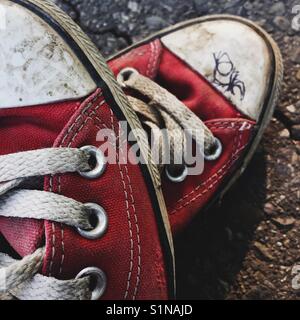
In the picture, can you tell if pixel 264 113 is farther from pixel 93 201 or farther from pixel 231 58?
pixel 93 201

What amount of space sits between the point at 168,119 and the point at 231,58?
0.87 feet

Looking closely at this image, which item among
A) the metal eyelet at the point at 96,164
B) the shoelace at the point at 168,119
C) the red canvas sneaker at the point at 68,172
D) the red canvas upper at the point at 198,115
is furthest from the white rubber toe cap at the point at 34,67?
the red canvas upper at the point at 198,115

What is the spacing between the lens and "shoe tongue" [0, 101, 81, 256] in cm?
132

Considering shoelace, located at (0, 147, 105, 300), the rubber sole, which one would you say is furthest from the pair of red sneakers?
the rubber sole

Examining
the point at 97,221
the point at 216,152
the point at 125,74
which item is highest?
the point at 125,74

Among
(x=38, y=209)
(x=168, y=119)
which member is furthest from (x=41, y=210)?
(x=168, y=119)

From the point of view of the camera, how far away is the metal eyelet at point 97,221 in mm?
1310

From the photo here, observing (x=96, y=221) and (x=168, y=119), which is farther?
(x=168, y=119)

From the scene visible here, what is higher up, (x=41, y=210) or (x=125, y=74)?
(x=125, y=74)

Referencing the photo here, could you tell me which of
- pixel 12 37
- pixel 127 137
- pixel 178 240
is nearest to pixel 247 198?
pixel 178 240

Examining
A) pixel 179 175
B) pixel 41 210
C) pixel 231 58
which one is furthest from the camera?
pixel 231 58

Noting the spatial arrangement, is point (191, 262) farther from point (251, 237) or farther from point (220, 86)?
point (220, 86)

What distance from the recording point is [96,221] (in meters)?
1.34

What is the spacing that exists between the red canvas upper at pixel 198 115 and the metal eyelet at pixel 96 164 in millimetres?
235
